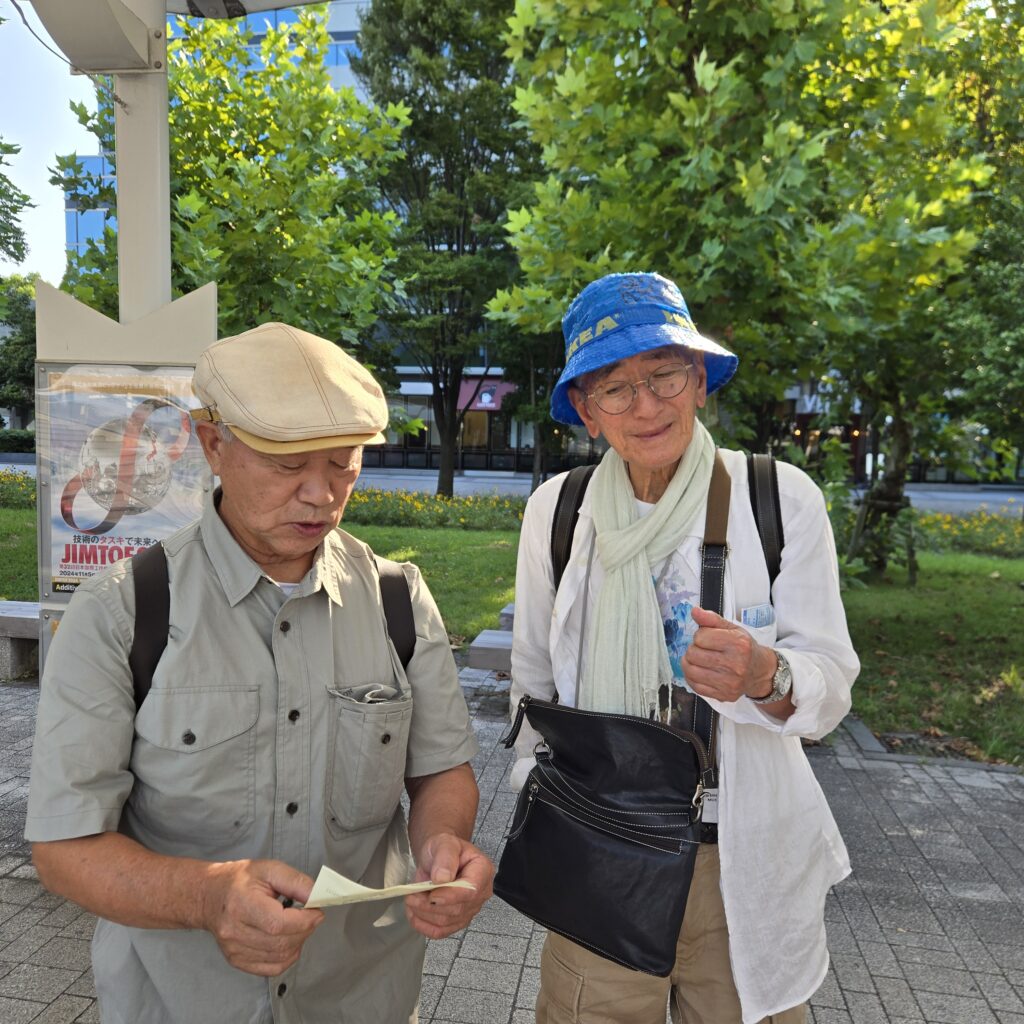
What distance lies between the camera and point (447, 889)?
1549mm

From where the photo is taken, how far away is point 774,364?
5793 mm

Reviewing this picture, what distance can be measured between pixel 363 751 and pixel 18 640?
254 inches

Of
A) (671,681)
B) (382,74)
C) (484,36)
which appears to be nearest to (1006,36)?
(671,681)

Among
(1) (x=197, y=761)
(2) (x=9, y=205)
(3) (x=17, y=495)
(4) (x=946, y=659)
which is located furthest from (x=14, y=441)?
(1) (x=197, y=761)

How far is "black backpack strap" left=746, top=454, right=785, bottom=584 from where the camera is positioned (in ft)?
6.35

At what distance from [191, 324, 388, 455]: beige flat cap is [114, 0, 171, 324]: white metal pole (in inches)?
84.2

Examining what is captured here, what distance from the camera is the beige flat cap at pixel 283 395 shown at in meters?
1.50

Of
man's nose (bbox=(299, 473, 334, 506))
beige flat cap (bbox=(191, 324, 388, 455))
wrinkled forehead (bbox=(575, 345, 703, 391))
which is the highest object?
wrinkled forehead (bbox=(575, 345, 703, 391))

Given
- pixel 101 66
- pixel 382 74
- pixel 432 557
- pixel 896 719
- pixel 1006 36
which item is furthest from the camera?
pixel 382 74

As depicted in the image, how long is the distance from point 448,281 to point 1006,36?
1327 centimetres

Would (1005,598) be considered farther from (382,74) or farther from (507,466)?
(507,466)

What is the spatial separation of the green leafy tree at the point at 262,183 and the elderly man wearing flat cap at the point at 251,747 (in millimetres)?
5204

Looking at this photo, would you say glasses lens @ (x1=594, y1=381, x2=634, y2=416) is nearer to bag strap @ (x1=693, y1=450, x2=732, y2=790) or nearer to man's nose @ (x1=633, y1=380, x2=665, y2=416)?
man's nose @ (x1=633, y1=380, x2=665, y2=416)

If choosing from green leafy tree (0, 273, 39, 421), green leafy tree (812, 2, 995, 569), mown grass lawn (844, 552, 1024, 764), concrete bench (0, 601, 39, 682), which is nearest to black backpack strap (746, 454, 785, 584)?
green leafy tree (812, 2, 995, 569)
